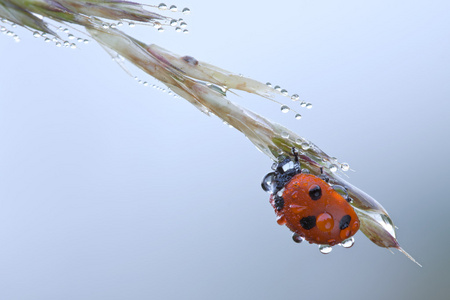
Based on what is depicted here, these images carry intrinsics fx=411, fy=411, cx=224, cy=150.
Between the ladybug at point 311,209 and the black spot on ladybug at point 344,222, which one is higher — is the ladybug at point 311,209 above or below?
above

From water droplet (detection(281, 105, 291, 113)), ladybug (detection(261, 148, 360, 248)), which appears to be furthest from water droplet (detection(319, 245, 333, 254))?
water droplet (detection(281, 105, 291, 113))

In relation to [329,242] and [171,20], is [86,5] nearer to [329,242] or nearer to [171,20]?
[171,20]

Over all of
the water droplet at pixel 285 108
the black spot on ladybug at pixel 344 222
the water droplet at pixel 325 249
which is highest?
the water droplet at pixel 285 108

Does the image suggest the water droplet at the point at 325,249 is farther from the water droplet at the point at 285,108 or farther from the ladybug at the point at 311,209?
the water droplet at the point at 285,108

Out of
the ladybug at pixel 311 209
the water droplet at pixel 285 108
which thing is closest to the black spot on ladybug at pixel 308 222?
the ladybug at pixel 311 209

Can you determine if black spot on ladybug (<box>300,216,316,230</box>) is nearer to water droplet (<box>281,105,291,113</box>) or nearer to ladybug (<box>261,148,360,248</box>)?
ladybug (<box>261,148,360,248</box>)
